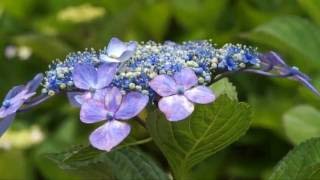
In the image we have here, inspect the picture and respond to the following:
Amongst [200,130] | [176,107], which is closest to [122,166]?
[200,130]

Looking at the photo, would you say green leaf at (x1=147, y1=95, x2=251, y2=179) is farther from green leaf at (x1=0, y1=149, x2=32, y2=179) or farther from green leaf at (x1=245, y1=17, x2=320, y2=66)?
green leaf at (x1=0, y1=149, x2=32, y2=179)

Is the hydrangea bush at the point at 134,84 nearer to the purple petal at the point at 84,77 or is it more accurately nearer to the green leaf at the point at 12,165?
the purple petal at the point at 84,77

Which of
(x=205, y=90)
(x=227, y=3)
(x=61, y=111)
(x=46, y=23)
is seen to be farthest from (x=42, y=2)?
(x=205, y=90)

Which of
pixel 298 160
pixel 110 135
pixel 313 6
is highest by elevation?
pixel 313 6

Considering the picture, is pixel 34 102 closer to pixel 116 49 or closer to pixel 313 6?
pixel 116 49

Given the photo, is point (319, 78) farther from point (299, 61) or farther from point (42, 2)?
point (42, 2)

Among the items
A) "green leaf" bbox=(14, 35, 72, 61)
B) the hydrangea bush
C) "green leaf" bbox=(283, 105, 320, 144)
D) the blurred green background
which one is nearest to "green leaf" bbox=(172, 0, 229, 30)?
the blurred green background
